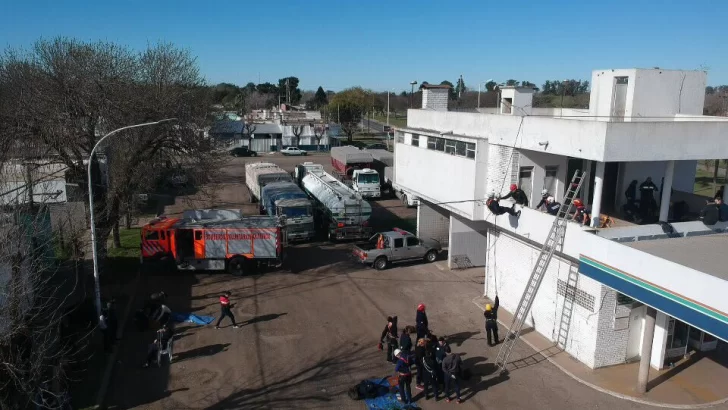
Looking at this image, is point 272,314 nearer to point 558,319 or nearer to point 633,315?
point 558,319

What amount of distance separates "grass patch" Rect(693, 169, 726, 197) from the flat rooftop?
2351cm

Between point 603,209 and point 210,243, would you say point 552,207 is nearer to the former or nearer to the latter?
point 603,209

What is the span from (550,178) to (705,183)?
2814cm

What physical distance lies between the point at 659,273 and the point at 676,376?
4513mm

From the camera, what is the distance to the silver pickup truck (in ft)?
75.6

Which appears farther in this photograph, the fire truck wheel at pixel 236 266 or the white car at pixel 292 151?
the white car at pixel 292 151

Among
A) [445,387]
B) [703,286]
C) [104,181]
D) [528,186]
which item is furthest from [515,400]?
[104,181]

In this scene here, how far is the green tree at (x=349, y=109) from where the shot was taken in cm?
8012

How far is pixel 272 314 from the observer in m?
18.2

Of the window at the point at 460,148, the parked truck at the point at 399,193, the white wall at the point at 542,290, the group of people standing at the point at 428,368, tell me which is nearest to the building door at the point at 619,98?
the window at the point at 460,148

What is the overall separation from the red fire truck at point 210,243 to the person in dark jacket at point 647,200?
509 inches

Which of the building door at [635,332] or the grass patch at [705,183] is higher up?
the grass patch at [705,183]

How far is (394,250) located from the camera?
76.4 feet

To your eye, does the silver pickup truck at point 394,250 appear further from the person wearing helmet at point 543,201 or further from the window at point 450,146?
the person wearing helmet at point 543,201
